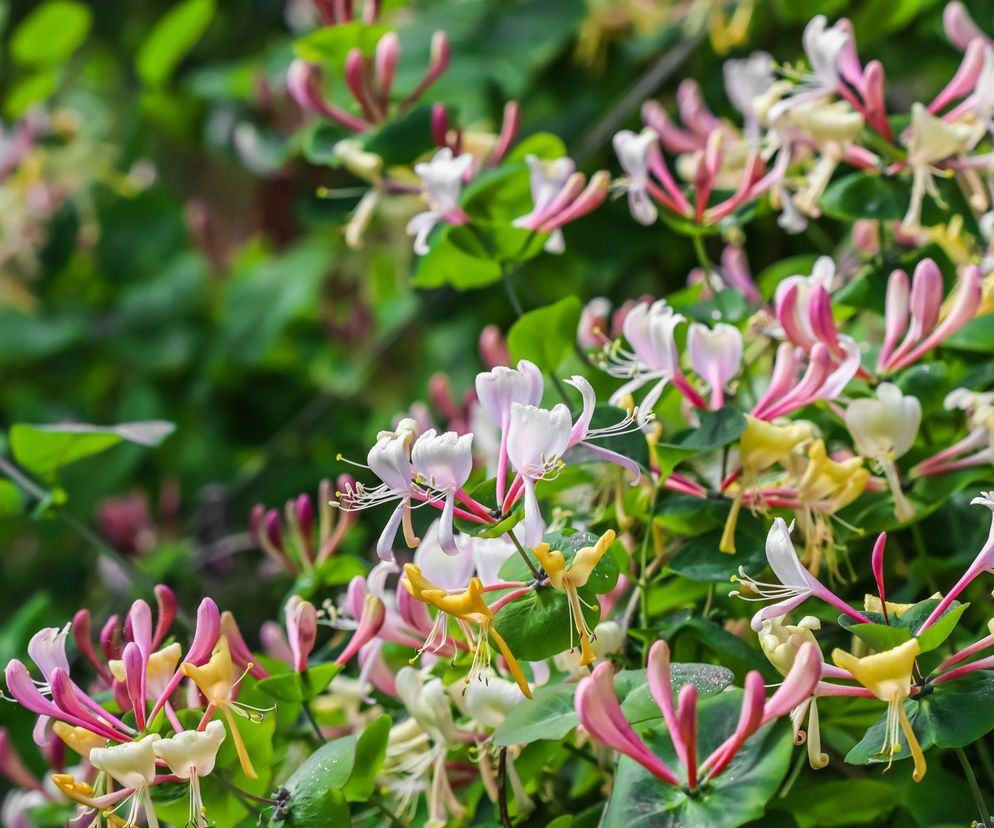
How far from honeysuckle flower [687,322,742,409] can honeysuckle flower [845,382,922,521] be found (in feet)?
0.17

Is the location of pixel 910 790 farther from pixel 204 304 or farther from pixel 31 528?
pixel 204 304

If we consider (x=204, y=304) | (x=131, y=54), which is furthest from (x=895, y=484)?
(x=131, y=54)

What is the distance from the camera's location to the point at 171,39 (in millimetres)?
1171

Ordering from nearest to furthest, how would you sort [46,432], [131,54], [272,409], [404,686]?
1. [404,686]
2. [46,432]
3. [272,409]
4. [131,54]

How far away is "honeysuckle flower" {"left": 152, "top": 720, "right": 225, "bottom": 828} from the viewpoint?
0.39 m

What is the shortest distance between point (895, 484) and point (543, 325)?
0.56 ft

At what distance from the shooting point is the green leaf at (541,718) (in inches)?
16.5

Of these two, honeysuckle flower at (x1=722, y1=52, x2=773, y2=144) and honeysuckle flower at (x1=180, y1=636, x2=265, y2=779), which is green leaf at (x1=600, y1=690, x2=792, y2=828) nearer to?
honeysuckle flower at (x1=180, y1=636, x2=265, y2=779)

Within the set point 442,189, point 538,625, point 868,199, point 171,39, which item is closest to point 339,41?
point 442,189

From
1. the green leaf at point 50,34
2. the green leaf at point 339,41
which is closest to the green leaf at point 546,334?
the green leaf at point 339,41

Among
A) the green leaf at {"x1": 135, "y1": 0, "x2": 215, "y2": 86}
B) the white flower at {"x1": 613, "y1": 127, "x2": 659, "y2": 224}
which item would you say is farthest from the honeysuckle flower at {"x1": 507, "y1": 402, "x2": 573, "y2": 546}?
the green leaf at {"x1": 135, "y1": 0, "x2": 215, "y2": 86}

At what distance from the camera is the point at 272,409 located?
1.25 metres

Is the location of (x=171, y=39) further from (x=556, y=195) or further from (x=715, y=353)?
(x=715, y=353)

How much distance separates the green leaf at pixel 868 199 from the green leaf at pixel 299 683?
1.07 feet
